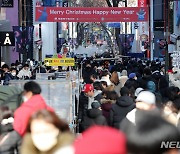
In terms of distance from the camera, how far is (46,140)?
14.8ft

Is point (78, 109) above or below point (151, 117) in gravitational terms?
below

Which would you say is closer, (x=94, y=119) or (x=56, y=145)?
(x=56, y=145)

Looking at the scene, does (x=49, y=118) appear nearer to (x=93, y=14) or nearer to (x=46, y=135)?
(x=46, y=135)

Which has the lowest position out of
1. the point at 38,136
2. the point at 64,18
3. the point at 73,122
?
the point at 73,122

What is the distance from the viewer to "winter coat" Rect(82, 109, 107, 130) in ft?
33.0

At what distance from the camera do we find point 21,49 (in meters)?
37.0

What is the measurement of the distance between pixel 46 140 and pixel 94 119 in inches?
227

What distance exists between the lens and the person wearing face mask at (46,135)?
4508 mm

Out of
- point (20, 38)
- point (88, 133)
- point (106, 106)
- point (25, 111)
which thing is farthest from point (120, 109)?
point (20, 38)

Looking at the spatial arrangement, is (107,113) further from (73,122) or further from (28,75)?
(28,75)

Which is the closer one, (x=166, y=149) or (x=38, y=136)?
(x=166, y=149)

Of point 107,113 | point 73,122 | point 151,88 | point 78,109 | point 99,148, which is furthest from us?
point 151,88

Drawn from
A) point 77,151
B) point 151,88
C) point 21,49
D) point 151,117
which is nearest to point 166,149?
point 151,117

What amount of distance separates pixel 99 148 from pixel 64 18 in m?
36.3
